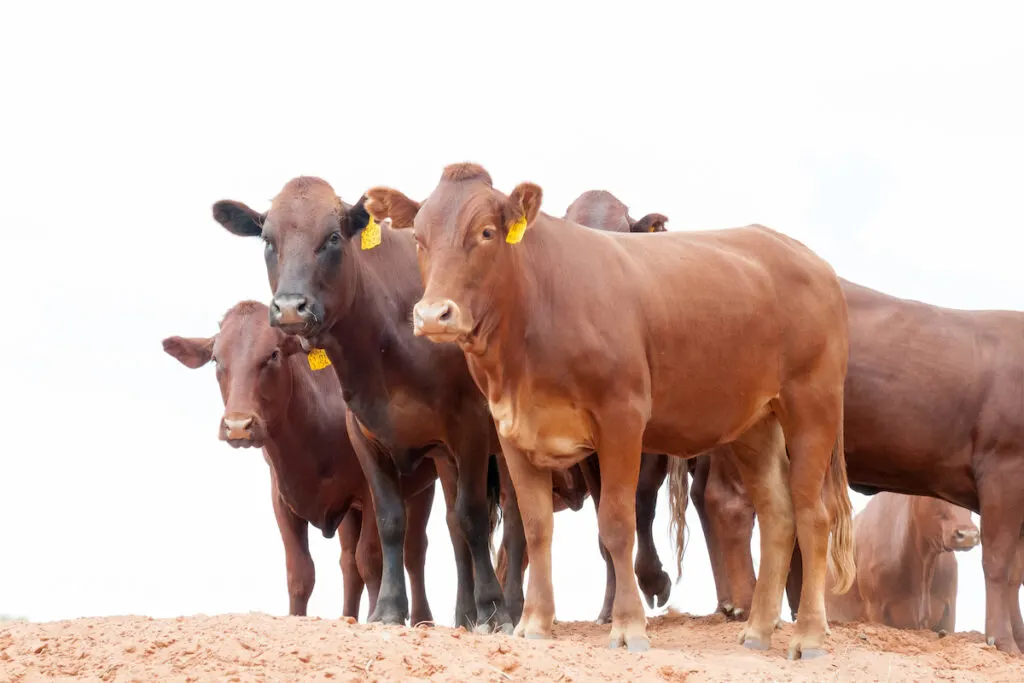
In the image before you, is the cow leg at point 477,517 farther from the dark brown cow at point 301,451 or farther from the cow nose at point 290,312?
the dark brown cow at point 301,451

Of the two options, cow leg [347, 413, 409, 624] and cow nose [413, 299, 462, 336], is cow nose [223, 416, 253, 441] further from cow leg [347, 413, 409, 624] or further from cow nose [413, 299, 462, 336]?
cow nose [413, 299, 462, 336]

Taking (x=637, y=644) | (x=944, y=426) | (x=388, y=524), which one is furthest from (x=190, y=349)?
(x=944, y=426)

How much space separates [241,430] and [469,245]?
3.43 metres

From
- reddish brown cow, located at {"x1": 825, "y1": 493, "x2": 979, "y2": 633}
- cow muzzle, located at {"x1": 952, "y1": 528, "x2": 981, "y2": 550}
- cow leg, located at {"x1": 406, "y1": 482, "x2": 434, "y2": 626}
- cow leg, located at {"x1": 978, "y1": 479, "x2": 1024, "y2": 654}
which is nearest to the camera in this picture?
cow leg, located at {"x1": 978, "y1": 479, "x2": 1024, "y2": 654}

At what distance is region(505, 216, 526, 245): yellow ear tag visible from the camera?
27.0ft

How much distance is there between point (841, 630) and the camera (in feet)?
33.9

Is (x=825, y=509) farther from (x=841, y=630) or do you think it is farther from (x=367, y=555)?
(x=367, y=555)

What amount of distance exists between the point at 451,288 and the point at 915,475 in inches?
206

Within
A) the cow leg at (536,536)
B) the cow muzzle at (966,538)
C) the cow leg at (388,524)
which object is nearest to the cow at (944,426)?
the cow muzzle at (966,538)

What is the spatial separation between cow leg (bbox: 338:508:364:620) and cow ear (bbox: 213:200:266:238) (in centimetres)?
307

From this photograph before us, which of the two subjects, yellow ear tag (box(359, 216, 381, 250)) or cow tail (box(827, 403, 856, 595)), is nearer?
cow tail (box(827, 403, 856, 595))

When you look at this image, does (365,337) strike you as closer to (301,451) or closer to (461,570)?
(461,570)

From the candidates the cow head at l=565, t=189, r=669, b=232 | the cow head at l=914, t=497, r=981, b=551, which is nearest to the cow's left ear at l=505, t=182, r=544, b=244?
the cow head at l=565, t=189, r=669, b=232

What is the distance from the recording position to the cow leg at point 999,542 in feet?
36.3
